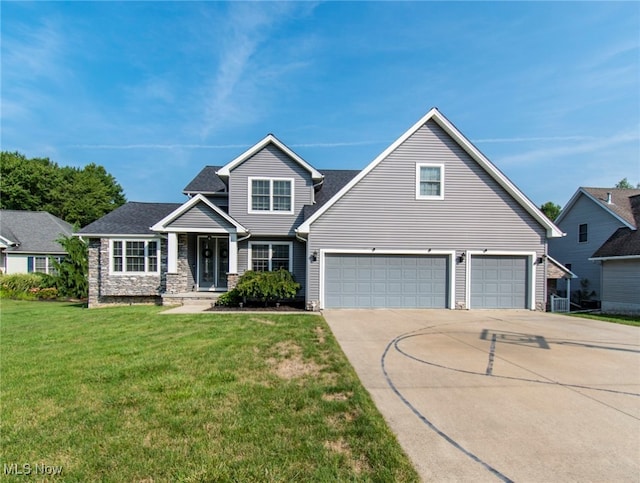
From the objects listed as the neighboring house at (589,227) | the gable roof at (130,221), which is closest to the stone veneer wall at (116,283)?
the gable roof at (130,221)

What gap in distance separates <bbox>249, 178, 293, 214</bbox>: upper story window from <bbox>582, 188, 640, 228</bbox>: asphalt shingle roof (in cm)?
A: 1823

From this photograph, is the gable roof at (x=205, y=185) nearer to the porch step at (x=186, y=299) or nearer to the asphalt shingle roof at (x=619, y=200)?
the porch step at (x=186, y=299)

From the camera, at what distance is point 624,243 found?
55.7ft

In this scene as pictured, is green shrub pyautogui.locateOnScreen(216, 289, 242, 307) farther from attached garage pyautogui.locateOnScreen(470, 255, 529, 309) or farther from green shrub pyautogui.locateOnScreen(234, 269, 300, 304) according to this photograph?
attached garage pyautogui.locateOnScreen(470, 255, 529, 309)

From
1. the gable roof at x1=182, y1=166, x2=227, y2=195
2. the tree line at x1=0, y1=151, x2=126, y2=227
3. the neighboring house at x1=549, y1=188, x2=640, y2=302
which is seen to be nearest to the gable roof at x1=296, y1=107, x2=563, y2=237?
the gable roof at x1=182, y1=166, x2=227, y2=195

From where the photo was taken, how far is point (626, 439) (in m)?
3.45

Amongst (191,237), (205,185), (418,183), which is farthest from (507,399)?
(205,185)

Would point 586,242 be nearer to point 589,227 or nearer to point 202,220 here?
point 589,227

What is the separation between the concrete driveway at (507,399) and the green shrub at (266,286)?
15.5ft

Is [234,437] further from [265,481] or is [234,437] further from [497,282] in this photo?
[497,282]

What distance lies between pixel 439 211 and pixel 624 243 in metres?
11.4

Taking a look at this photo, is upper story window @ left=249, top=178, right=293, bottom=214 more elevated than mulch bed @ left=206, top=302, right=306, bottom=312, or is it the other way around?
upper story window @ left=249, top=178, right=293, bottom=214

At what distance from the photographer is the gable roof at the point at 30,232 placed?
79.3 ft

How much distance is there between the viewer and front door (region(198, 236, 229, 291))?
1564cm
